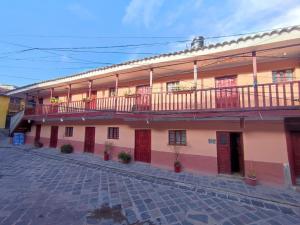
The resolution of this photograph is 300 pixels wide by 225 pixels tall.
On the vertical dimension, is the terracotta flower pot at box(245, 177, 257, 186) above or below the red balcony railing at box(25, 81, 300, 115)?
below

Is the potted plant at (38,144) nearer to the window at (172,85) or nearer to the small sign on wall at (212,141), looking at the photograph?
the window at (172,85)

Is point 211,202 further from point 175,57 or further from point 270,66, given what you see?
point 270,66

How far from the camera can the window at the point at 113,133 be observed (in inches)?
480

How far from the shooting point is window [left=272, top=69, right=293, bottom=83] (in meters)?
8.20

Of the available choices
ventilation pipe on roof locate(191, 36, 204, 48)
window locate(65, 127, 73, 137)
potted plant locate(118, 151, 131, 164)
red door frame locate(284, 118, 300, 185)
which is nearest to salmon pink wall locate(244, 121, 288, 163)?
red door frame locate(284, 118, 300, 185)

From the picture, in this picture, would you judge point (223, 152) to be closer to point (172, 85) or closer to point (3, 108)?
point (172, 85)

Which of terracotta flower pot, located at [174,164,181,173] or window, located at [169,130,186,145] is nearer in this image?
terracotta flower pot, located at [174,164,181,173]

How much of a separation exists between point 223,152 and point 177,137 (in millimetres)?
2492

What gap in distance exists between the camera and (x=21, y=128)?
60.1 feet

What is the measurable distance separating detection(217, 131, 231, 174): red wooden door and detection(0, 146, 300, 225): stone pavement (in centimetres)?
73

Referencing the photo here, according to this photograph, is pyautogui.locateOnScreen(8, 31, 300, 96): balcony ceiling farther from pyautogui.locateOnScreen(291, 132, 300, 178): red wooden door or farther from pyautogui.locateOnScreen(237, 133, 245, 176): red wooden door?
pyautogui.locateOnScreen(237, 133, 245, 176): red wooden door

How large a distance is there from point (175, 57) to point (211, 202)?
643cm

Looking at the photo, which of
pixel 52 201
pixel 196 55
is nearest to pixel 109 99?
pixel 196 55

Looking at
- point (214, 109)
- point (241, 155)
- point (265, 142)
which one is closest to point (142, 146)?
point (214, 109)
